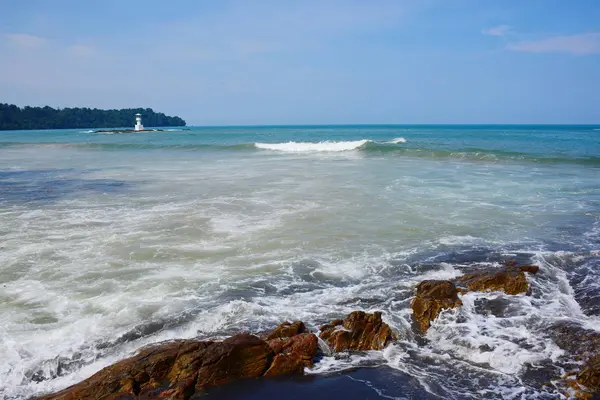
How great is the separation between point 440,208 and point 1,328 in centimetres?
1098

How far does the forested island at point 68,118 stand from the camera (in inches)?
4889

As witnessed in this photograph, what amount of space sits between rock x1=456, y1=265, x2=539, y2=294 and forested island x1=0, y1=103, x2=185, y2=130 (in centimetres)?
14256

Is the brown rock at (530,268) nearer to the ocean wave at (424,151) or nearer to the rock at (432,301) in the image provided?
the rock at (432,301)

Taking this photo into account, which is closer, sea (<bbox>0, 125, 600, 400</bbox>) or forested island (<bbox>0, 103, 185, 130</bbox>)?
sea (<bbox>0, 125, 600, 400</bbox>)

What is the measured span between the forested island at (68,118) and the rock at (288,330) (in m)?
142

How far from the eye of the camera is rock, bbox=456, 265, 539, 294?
7.02 m

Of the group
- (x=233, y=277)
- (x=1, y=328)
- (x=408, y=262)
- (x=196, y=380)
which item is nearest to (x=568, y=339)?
(x=408, y=262)

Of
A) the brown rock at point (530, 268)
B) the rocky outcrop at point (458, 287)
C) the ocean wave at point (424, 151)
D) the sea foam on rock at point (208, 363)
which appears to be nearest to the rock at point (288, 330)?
the sea foam on rock at point (208, 363)

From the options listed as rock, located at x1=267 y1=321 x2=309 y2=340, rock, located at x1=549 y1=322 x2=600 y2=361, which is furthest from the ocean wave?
rock, located at x1=267 y1=321 x2=309 y2=340

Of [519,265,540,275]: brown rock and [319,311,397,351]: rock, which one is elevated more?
[519,265,540,275]: brown rock

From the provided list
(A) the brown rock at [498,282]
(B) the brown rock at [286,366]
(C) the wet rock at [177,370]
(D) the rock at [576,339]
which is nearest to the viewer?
(C) the wet rock at [177,370]

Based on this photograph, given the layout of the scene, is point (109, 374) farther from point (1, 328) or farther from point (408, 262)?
point (408, 262)

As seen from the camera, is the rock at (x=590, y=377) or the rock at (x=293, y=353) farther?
the rock at (x=293, y=353)

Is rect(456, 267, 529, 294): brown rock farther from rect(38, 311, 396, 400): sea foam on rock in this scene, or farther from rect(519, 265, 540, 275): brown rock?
rect(38, 311, 396, 400): sea foam on rock
